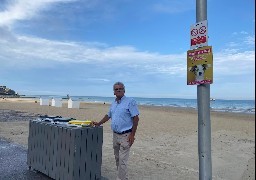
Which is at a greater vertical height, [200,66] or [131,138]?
[200,66]

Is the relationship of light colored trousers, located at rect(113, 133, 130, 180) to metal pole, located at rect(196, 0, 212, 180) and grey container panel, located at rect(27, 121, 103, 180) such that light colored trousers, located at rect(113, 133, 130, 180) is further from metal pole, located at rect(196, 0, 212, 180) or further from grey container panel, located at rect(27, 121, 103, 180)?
metal pole, located at rect(196, 0, 212, 180)

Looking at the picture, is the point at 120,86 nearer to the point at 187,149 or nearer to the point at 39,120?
the point at 39,120

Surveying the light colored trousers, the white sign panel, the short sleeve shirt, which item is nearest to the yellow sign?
the white sign panel

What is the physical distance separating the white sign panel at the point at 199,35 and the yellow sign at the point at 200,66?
71 millimetres

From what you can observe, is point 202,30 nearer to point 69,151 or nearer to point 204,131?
point 204,131

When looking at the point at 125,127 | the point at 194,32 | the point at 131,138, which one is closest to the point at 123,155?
the point at 131,138

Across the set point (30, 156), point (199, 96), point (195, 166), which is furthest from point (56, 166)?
point (195, 166)

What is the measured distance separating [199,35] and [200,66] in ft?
1.33

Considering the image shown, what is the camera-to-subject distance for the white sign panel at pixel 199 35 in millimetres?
3955

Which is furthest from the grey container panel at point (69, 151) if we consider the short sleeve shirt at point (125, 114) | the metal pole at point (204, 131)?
the metal pole at point (204, 131)

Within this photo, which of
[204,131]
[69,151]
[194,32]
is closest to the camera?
[204,131]

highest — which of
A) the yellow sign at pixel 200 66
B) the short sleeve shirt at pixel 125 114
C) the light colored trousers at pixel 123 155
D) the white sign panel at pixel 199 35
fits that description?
the white sign panel at pixel 199 35

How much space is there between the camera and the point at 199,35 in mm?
4020

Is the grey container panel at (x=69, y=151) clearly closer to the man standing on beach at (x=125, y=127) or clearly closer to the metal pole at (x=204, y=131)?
the man standing on beach at (x=125, y=127)
